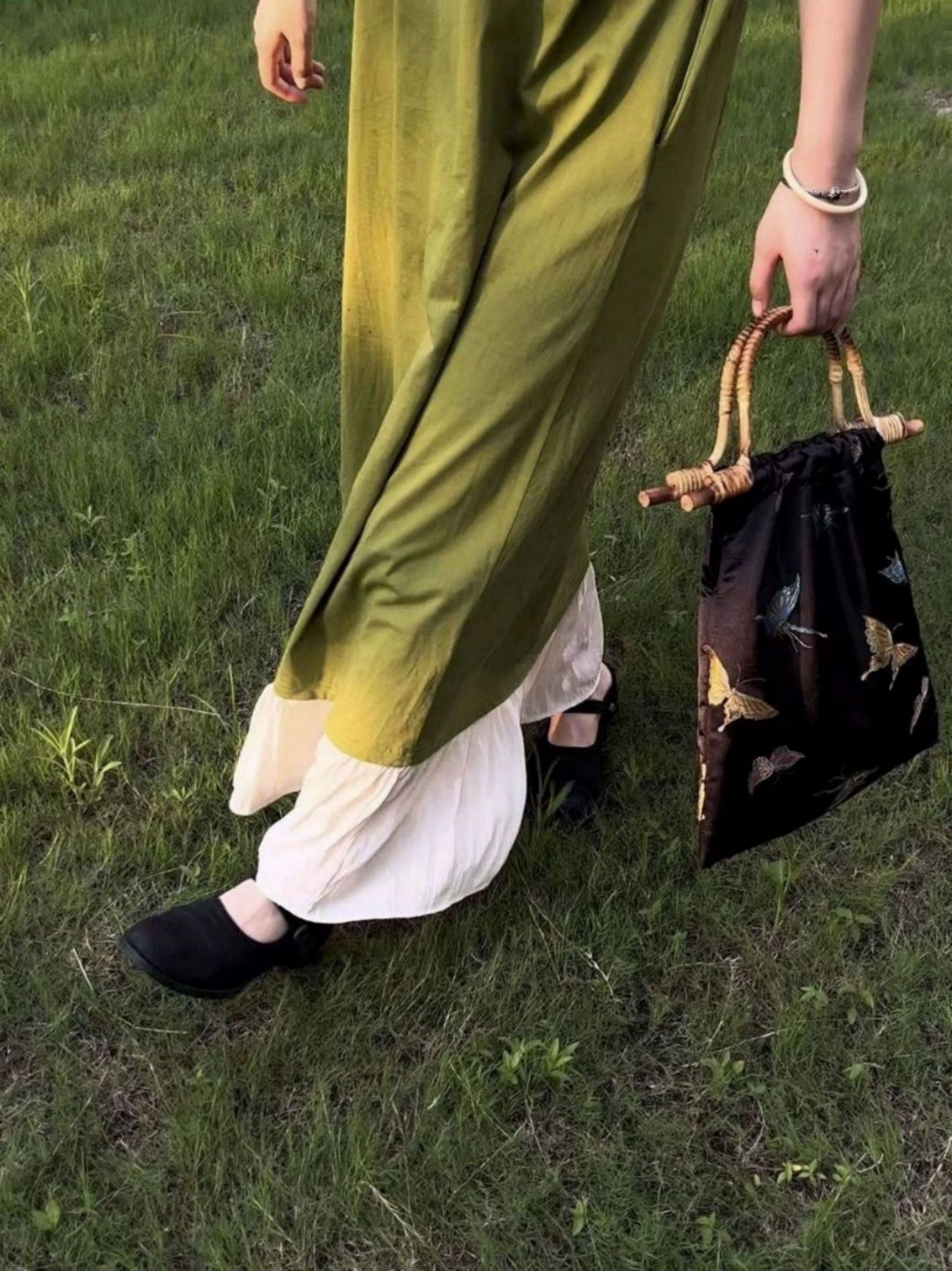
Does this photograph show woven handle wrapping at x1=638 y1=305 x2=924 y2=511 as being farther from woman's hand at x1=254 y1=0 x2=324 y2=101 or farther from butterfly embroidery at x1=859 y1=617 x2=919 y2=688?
woman's hand at x1=254 y1=0 x2=324 y2=101

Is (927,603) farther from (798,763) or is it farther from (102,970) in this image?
(102,970)

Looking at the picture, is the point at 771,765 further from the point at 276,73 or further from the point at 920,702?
the point at 276,73

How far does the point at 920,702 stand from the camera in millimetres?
1574

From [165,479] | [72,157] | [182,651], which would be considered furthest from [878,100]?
[182,651]

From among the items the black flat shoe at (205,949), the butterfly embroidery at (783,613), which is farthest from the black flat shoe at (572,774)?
the butterfly embroidery at (783,613)

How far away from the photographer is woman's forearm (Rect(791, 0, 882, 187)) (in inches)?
44.1

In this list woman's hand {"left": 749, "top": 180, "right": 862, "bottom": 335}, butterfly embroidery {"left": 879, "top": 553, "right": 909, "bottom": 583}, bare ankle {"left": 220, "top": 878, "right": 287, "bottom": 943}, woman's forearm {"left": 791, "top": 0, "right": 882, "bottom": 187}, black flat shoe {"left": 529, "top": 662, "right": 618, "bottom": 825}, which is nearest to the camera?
woman's forearm {"left": 791, "top": 0, "right": 882, "bottom": 187}

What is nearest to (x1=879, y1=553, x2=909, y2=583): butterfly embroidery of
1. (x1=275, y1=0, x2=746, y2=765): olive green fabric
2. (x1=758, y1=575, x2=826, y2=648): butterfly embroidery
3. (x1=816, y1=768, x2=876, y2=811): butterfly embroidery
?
(x1=758, y1=575, x2=826, y2=648): butterfly embroidery

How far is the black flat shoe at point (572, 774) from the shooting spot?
74.9 inches

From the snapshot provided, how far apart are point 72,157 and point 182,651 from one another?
2.14 meters

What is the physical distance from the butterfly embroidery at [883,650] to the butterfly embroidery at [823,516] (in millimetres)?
128

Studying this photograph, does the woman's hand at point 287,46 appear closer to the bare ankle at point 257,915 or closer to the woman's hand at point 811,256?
the woman's hand at point 811,256

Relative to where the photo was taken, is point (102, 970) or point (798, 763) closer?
point (798, 763)

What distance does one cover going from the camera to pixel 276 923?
1585mm
